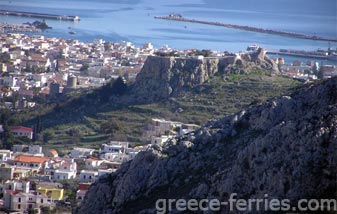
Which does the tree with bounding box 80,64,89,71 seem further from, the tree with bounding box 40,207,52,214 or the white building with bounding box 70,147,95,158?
the tree with bounding box 40,207,52,214

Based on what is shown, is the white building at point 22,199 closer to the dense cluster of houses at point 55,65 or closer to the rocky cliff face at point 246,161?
the rocky cliff face at point 246,161

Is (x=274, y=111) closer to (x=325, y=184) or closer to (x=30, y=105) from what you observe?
(x=325, y=184)

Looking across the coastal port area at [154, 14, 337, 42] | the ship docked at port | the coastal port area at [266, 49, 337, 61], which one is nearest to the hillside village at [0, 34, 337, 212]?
the ship docked at port

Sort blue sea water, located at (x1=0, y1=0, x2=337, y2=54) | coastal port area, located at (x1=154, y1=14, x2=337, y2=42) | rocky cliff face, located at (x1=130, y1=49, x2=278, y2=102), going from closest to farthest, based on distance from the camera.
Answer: rocky cliff face, located at (x1=130, y1=49, x2=278, y2=102)
blue sea water, located at (x1=0, y1=0, x2=337, y2=54)
coastal port area, located at (x1=154, y1=14, x2=337, y2=42)

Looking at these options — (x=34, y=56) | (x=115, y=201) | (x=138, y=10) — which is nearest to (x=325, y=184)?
(x=115, y=201)

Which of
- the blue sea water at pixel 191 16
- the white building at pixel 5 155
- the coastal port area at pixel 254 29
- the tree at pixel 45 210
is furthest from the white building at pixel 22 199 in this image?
the coastal port area at pixel 254 29

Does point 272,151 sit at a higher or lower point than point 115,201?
higher

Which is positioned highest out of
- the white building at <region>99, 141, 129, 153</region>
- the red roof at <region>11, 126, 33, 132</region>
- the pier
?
the pier
